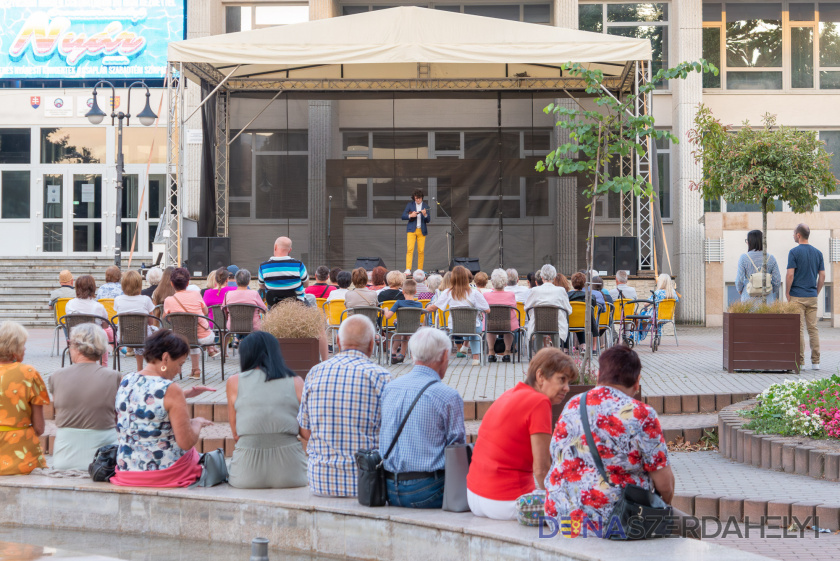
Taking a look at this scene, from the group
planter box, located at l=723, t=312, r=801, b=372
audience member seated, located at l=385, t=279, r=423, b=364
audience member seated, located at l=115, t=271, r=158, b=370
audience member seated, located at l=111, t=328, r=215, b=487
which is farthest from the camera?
audience member seated, located at l=385, t=279, r=423, b=364

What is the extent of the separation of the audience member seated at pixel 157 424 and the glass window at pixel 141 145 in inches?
786

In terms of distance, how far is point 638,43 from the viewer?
572 inches

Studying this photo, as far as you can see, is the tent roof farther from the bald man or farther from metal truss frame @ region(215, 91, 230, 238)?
the bald man

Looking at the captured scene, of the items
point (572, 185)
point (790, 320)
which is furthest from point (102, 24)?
point (790, 320)

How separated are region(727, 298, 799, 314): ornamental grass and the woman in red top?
5975 mm

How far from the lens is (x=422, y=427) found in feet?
14.8

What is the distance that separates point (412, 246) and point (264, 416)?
1365 centimetres

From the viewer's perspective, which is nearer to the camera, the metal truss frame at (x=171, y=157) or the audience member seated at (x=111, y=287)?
the audience member seated at (x=111, y=287)

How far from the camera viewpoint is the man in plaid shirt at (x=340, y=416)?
15.6 ft

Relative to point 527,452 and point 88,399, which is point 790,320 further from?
point 88,399

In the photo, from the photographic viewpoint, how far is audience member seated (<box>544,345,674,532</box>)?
3.70 m

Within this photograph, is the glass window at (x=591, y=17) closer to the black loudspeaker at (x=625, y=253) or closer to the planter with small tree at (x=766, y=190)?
the black loudspeaker at (x=625, y=253)

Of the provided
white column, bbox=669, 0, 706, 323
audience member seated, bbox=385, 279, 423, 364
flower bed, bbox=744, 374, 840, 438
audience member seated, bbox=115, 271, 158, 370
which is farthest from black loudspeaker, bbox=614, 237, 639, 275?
flower bed, bbox=744, 374, 840, 438

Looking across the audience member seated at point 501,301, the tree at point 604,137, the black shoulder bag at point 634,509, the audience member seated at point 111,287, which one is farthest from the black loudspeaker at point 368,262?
the black shoulder bag at point 634,509
